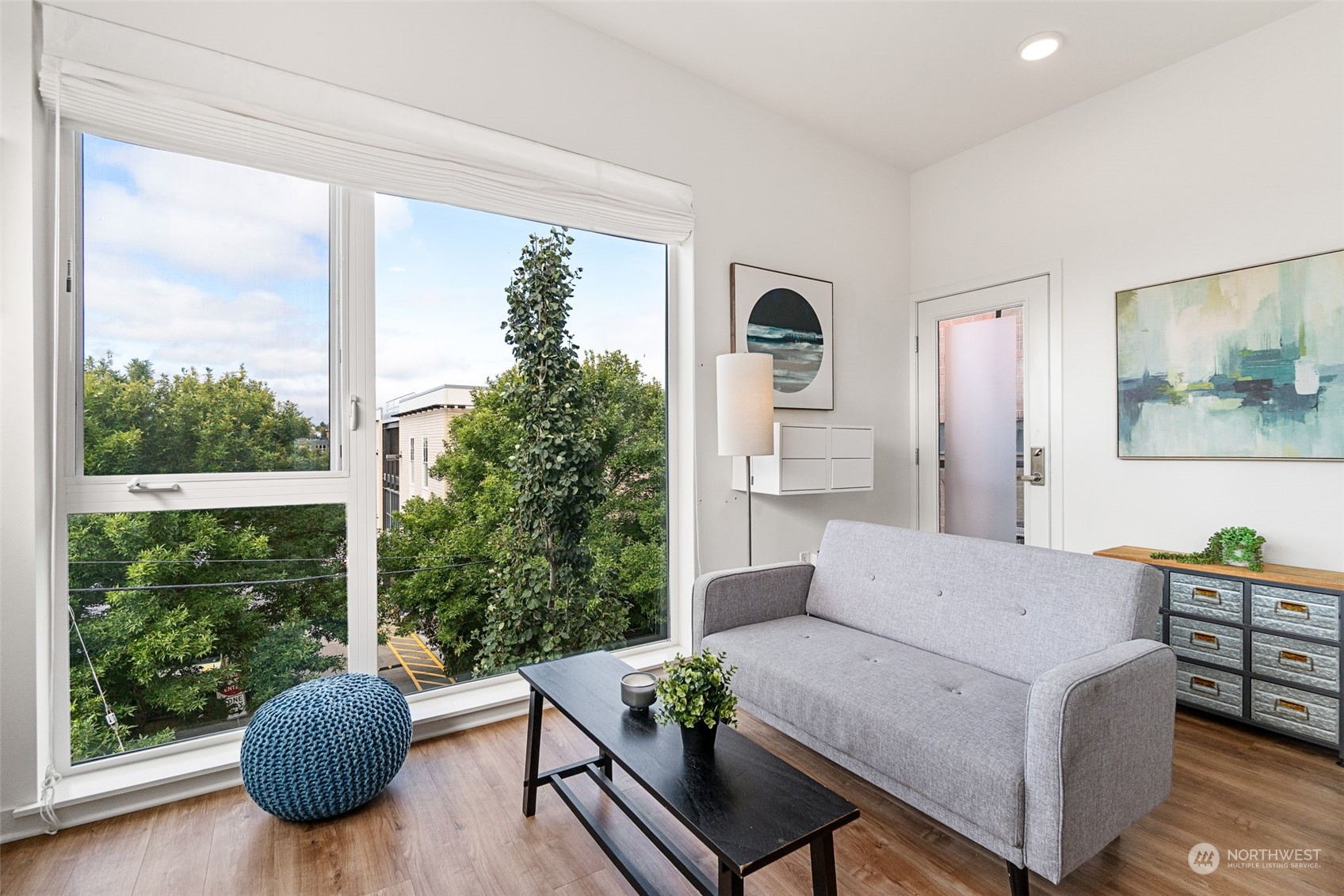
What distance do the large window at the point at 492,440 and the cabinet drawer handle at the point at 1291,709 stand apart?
243 centimetres

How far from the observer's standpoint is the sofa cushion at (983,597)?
1.73 m

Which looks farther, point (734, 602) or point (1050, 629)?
point (734, 602)

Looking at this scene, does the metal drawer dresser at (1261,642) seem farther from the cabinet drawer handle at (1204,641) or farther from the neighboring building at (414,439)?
the neighboring building at (414,439)

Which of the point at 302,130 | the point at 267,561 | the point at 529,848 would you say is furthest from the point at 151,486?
the point at 529,848

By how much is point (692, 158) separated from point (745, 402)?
128 centimetres

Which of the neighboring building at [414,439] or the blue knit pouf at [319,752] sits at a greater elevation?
the neighboring building at [414,439]

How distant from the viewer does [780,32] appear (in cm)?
276

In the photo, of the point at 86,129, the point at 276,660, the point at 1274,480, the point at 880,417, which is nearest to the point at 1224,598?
the point at 1274,480

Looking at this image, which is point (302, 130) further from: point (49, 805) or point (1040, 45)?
point (1040, 45)

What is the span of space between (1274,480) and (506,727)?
11.1 feet

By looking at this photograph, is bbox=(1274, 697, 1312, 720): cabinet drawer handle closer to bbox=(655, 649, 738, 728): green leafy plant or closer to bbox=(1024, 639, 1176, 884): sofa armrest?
bbox=(1024, 639, 1176, 884): sofa armrest

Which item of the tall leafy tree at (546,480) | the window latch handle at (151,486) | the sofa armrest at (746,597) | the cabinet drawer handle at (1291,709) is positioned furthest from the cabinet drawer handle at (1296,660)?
the window latch handle at (151,486)

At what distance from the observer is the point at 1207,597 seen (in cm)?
250

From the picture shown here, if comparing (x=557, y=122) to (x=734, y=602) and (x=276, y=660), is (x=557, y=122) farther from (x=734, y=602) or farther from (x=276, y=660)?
(x=276, y=660)
